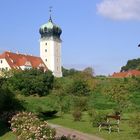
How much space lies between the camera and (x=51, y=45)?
129 metres

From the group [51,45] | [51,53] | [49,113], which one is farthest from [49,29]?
[49,113]

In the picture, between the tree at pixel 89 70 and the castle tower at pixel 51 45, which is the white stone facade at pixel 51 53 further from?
the tree at pixel 89 70

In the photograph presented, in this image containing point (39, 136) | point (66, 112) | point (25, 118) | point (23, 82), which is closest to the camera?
point (39, 136)

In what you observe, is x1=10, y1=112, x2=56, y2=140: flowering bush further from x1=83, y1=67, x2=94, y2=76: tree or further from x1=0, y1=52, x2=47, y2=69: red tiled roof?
x1=0, y1=52, x2=47, y2=69: red tiled roof

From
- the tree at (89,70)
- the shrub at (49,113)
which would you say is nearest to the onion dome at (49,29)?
the tree at (89,70)

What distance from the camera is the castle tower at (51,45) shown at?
126 metres

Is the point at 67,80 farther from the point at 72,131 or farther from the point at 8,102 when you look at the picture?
the point at 72,131

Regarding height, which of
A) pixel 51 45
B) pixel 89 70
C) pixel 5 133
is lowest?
pixel 5 133

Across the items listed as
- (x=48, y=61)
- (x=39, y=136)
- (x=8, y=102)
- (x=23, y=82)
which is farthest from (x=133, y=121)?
(x=48, y=61)

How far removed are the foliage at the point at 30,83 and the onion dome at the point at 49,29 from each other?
48.3 m

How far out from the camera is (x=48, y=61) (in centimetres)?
12750

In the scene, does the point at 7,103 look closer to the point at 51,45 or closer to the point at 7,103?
the point at 7,103

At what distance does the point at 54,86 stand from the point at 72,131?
54107 millimetres

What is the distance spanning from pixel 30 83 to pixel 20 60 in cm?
4417
